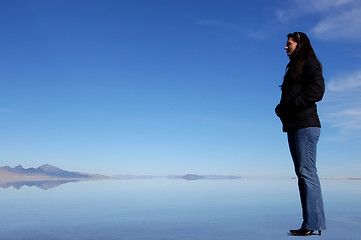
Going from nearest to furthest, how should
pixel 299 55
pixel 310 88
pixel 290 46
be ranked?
1. pixel 310 88
2. pixel 299 55
3. pixel 290 46

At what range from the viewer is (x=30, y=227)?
6.34 m

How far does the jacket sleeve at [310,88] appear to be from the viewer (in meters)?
3.93

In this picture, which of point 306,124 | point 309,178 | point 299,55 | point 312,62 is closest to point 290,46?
point 299,55

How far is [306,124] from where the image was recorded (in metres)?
4.00

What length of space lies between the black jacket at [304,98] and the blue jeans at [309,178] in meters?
0.11

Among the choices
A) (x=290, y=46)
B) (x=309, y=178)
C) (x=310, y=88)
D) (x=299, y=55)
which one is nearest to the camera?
(x=310, y=88)

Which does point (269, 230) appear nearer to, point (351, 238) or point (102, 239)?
point (351, 238)

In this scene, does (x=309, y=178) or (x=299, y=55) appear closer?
(x=309, y=178)

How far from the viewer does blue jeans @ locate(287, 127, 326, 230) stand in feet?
13.1

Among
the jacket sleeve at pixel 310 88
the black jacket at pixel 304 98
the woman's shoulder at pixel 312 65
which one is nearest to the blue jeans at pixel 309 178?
the black jacket at pixel 304 98

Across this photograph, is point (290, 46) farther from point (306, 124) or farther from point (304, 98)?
point (306, 124)

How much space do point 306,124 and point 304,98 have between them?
0.32 m

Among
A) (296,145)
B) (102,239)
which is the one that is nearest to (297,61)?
(296,145)

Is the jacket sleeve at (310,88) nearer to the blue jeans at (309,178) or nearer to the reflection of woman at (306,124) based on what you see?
the reflection of woman at (306,124)
